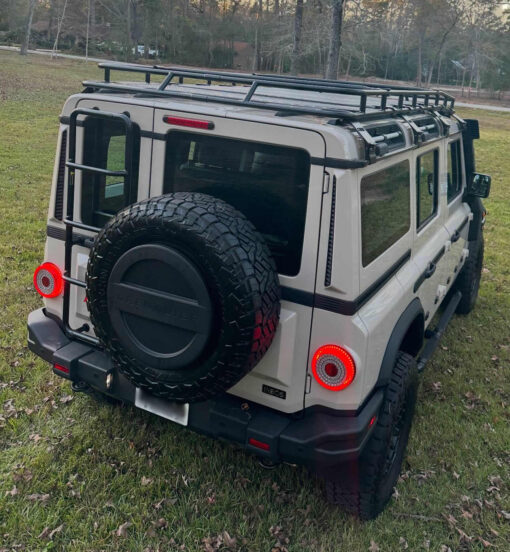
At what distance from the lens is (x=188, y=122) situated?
3047mm

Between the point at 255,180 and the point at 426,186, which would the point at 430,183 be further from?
the point at 255,180

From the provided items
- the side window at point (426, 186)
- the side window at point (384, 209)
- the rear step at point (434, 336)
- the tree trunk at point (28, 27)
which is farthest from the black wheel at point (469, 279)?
the tree trunk at point (28, 27)

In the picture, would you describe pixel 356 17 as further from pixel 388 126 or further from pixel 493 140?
pixel 388 126

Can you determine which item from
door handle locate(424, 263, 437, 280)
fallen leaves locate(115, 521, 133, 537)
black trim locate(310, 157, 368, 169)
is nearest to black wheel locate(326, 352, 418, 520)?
door handle locate(424, 263, 437, 280)

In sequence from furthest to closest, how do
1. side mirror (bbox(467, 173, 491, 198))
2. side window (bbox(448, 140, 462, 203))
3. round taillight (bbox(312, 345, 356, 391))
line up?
side mirror (bbox(467, 173, 491, 198)), side window (bbox(448, 140, 462, 203)), round taillight (bbox(312, 345, 356, 391))

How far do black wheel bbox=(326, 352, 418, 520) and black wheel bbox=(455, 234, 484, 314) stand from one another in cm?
300

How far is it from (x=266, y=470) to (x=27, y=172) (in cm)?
956

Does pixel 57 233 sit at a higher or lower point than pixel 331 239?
lower

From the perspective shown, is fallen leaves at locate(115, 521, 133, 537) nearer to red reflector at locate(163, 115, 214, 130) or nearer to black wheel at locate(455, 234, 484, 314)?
red reflector at locate(163, 115, 214, 130)

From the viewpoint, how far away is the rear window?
2906 mm

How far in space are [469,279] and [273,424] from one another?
398 cm

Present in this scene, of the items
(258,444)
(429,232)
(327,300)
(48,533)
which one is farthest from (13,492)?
(429,232)

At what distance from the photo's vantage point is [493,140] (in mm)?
20781

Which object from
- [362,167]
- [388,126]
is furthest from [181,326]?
[388,126]
